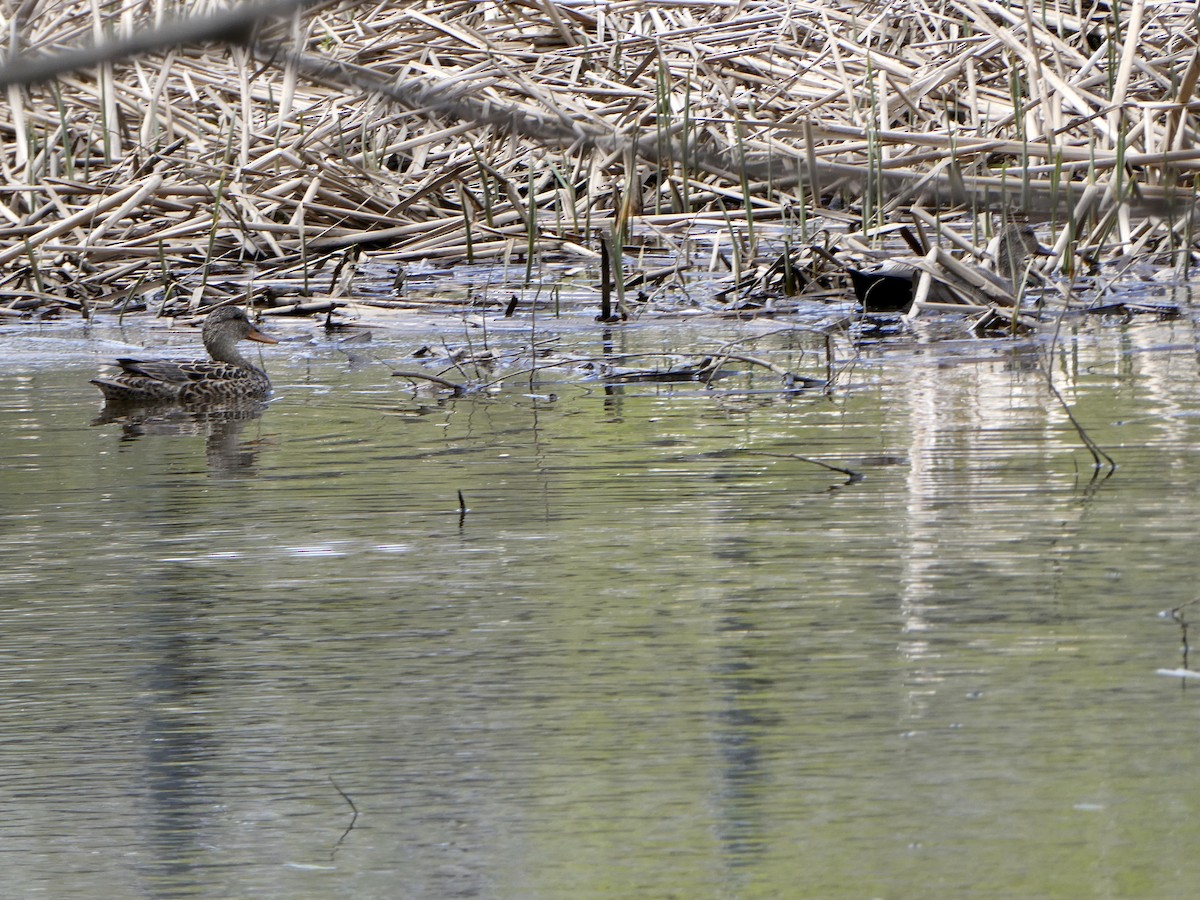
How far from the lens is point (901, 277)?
8.18 metres

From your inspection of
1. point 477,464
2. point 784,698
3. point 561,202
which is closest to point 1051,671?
point 784,698

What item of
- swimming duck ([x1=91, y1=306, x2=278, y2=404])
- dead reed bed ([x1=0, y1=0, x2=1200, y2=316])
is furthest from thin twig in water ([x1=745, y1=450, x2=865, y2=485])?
dead reed bed ([x1=0, y1=0, x2=1200, y2=316])

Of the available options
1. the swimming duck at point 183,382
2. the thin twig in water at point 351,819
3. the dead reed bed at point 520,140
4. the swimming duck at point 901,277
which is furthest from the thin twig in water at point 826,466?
the dead reed bed at point 520,140

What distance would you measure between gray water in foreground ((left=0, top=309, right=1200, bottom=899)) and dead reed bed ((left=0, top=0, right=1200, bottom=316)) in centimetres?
377

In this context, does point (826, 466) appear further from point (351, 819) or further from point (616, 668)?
point (351, 819)

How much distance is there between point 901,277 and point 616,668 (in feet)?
18.2

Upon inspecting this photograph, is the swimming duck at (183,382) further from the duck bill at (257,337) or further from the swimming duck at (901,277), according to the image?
the swimming duck at (901,277)

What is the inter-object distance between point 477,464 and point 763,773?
252 cm

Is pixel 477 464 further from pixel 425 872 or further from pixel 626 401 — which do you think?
pixel 425 872

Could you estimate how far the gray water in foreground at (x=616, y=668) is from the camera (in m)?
2.16

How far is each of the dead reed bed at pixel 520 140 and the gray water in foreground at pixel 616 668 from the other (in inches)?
148

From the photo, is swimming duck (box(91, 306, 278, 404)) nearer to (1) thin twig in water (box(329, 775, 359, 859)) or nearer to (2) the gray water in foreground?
(2) the gray water in foreground

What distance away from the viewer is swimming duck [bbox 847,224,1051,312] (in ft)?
26.4

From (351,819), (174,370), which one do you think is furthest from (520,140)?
(351,819)
